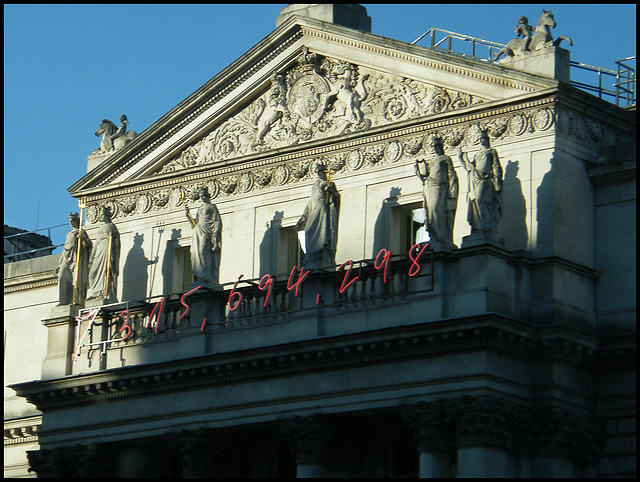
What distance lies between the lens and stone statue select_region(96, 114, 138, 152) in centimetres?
4819

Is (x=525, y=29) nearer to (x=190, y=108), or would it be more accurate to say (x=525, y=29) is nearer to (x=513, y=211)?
(x=513, y=211)

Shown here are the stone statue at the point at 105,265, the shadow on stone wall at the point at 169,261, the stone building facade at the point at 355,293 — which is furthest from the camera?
the shadow on stone wall at the point at 169,261

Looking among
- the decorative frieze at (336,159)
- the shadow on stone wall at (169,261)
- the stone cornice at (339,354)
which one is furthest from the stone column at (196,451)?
the decorative frieze at (336,159)

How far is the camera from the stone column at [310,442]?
3906 centimetres

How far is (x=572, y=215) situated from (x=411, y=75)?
606cm

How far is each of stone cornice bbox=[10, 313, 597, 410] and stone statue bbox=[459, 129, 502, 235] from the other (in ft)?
8.99

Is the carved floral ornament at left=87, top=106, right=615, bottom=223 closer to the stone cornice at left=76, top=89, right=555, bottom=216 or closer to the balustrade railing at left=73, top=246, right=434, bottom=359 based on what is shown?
the stone cornice at left=76, top=89, right=555, bottom=216

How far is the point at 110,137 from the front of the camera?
159 feet

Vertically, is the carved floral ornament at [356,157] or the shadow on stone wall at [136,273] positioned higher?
the carved floral ornament at [356,157]

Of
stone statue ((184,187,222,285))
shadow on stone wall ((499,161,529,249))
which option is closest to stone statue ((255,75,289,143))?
stone statue ((184,187,222,285))

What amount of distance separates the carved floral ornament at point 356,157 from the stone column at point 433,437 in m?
7.54

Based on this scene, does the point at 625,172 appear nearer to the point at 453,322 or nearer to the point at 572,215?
the point at 572,215

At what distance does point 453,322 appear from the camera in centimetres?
3703

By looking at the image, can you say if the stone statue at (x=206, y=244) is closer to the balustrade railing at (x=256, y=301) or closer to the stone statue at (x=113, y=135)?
the balustrade railing at (x=256, y=301)
